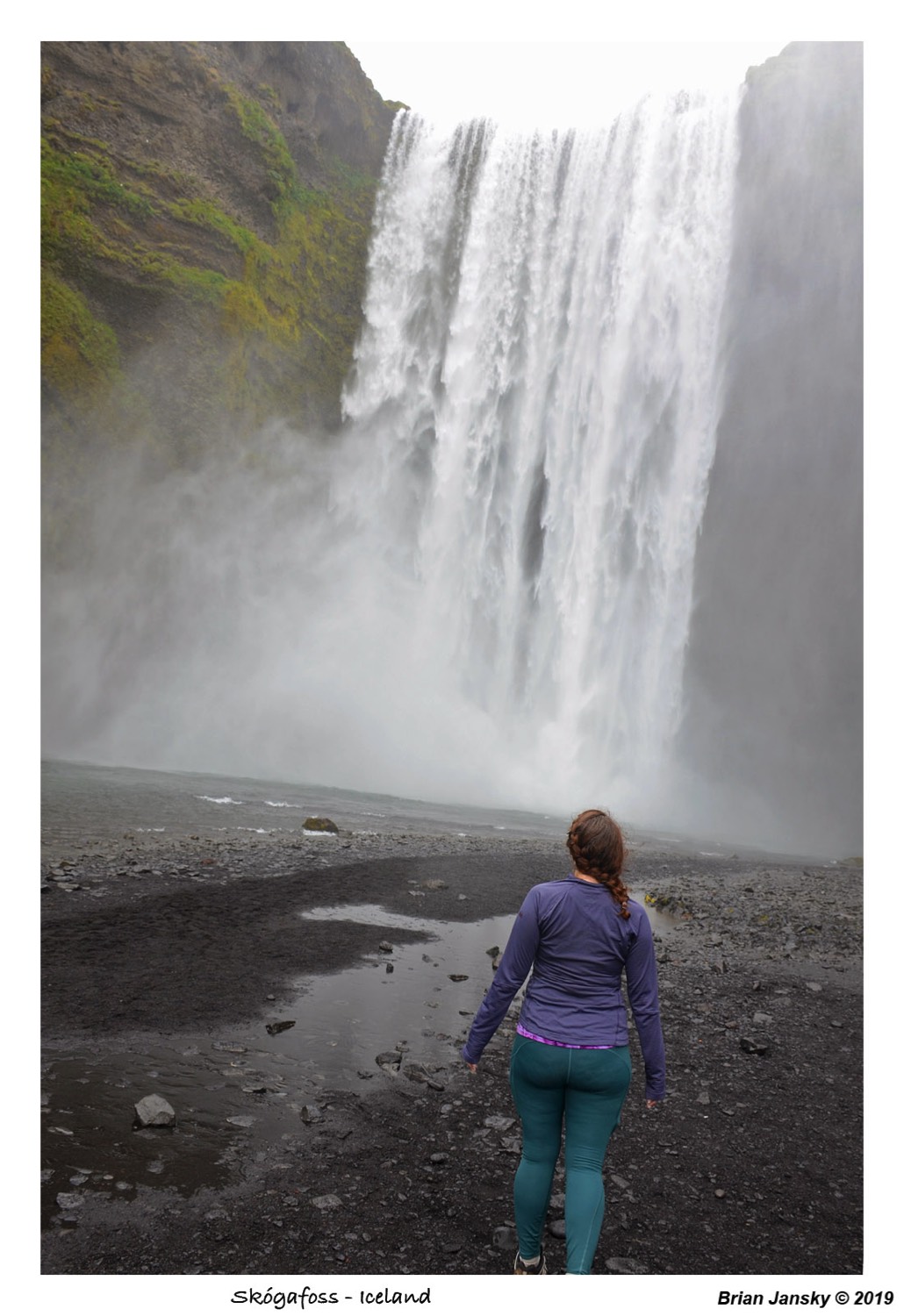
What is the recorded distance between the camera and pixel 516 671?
106ft

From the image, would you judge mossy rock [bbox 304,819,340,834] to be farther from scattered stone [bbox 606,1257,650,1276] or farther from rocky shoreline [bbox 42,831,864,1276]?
scattered stone [bbox 606,1257,650,1276]

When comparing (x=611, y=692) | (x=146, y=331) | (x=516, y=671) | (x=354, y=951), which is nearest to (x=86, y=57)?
(x=146, y=331)

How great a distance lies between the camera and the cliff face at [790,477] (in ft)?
95.2

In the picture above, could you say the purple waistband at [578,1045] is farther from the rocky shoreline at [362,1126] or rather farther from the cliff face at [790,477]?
the cliff face at [790,477]

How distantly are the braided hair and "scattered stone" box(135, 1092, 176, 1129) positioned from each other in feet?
8.37

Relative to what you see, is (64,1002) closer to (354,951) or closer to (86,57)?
(354,951)

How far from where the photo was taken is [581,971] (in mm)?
2744

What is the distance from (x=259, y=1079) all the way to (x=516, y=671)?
28073mm

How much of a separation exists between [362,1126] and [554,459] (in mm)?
29959

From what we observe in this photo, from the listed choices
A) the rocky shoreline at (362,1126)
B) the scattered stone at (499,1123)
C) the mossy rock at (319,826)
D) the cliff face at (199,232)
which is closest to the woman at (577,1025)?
the rocky shoreline at (362,1126)

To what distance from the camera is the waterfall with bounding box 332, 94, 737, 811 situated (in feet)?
102

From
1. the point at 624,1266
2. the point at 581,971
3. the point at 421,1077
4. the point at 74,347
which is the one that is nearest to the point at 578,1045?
the point at 581,971

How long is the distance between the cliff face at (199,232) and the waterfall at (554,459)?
462 centimetres

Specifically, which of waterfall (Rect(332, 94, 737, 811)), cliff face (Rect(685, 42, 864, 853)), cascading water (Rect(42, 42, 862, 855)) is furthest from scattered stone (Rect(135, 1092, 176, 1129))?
cliff face (Rect(685, 42, 864, 853))
